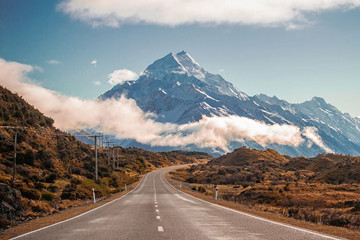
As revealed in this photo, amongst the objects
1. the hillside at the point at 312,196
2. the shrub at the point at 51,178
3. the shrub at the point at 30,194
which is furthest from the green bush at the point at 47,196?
the hillside at the point at 312,196

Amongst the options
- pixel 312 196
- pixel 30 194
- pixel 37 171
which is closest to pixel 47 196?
pixel 30 194

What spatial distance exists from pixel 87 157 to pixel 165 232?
6729 centimetres

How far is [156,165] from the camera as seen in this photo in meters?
168

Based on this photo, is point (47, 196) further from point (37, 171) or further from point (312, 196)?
point (312, 196)

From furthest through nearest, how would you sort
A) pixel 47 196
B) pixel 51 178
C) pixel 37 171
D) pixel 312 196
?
pixel 37 171
pixel 51 178
pixel 47 196
pixel 312 196

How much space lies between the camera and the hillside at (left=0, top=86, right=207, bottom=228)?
92.9 ft

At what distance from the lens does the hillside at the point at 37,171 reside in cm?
2833

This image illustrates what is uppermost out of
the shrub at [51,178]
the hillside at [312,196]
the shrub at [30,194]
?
the shrub at [51,178]

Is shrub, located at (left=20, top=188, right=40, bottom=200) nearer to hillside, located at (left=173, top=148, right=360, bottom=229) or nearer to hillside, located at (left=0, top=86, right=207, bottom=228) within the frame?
hillside, located at (left=0, top=86, right=207, bottom=228)

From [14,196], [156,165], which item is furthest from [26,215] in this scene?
[156,165]

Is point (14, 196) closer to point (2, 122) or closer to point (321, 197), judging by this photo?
point (321, 197)

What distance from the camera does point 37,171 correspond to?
48344 millimetres

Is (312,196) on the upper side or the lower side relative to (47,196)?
lower

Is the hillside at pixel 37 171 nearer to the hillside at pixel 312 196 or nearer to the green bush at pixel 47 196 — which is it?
the green bush at pixel 47 196
